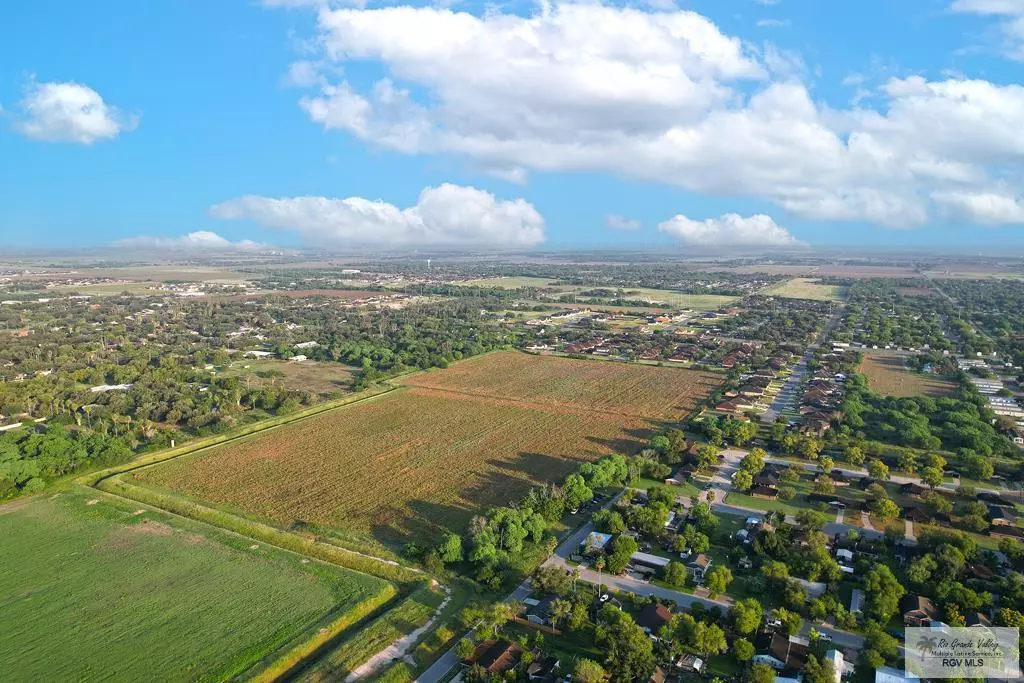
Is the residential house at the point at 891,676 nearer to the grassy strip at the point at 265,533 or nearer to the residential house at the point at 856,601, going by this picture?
the residential house at the point at 856,601

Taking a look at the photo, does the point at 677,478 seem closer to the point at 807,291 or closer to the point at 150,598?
the point at 150,598

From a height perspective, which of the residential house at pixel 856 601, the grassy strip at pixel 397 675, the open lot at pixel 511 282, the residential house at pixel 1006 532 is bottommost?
the grassy strip at pixel 397 675

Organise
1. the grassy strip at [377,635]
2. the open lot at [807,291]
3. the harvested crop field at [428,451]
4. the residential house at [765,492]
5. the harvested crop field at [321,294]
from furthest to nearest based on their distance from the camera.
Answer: the open lot at [807,291] → the harvested crop field at [321,294] → the residential house at [765,492] → the harvested crop field at [428,451] → the grassy strip at [377,635]

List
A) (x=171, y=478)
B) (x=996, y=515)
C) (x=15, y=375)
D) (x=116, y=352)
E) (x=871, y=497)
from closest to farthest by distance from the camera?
(x=996, y=515), (x=871, y=497), (x=171, y=478), (x=15, y=375), (x=116, y=352)

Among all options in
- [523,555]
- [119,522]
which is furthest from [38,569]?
[523,555]

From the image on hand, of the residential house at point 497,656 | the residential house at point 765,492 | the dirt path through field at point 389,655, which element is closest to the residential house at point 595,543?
the residential house at point 497,656

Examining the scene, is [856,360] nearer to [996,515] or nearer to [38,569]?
[996,515]

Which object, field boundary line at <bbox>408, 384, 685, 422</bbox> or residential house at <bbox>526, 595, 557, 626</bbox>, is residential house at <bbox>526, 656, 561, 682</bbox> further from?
field boundary line at <bbox>408, 384, 685, 422</bbox>
